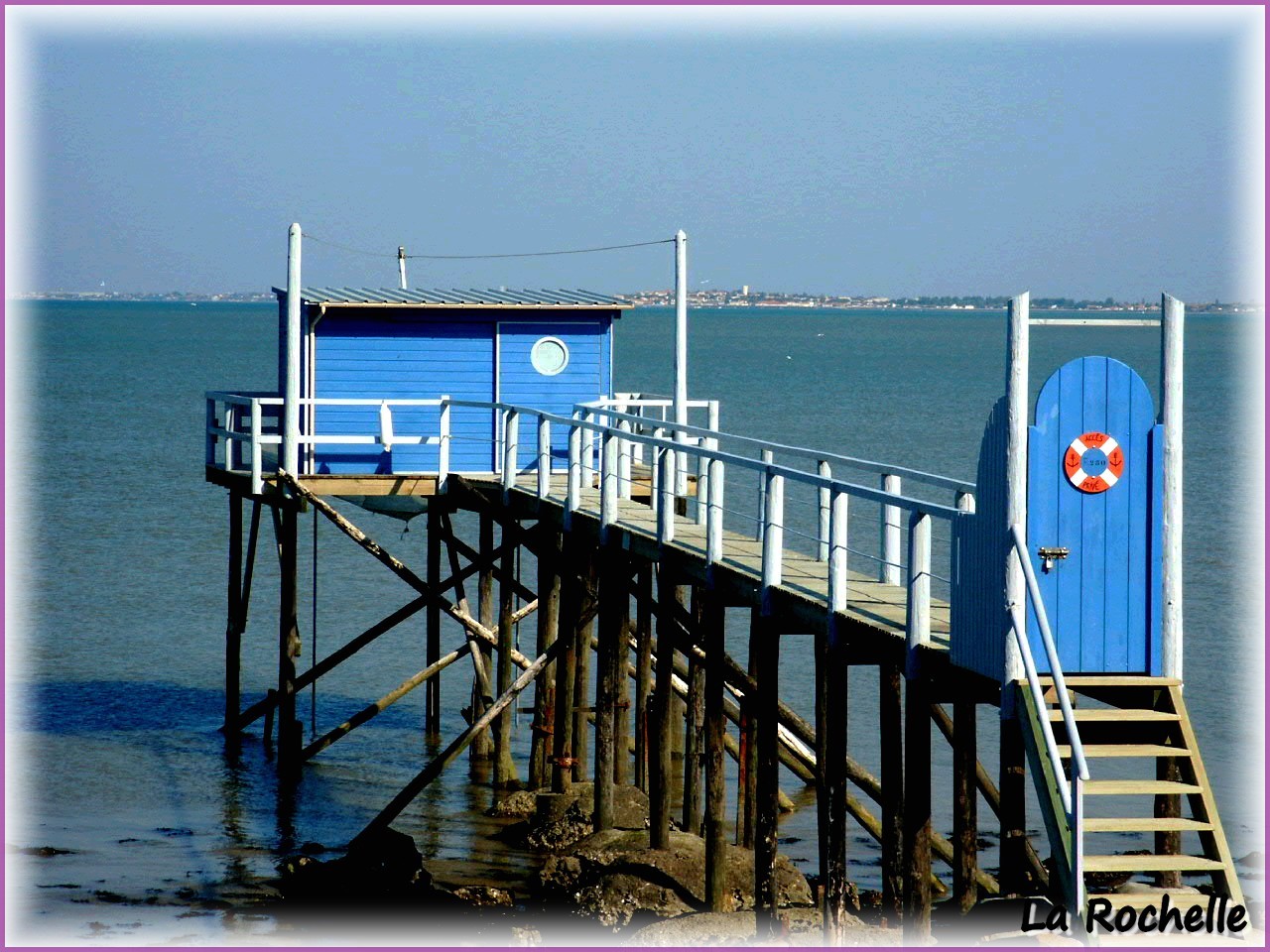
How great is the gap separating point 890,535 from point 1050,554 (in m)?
3.07

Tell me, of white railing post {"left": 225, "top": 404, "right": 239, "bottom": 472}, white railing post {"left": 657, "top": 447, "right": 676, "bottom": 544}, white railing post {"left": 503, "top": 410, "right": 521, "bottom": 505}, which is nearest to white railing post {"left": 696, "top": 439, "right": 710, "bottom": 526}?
white railing post {"left": 657, "top": 447, "right": 676, "bottom": 544}

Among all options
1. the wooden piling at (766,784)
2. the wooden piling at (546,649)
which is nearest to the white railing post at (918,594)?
the wooden piling at (766,784)

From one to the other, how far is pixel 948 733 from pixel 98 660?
665 inches

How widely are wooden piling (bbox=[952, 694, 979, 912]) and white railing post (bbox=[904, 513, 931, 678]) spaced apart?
35 cm

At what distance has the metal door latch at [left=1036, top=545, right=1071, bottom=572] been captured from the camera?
9.40m

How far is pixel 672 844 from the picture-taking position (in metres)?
14.8

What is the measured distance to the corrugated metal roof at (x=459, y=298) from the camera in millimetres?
19281

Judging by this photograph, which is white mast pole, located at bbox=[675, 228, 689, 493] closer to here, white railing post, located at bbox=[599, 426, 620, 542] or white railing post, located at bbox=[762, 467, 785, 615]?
white railing post, located at bbox=[599, 426, 620, 542]

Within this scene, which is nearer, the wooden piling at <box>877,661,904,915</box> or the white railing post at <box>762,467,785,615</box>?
the wooden piling at <box>877,661,904,915</box>

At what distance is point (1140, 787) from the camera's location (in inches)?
358

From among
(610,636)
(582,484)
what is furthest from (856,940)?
(582,484)

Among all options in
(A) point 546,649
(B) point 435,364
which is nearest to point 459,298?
(B) point 435,364

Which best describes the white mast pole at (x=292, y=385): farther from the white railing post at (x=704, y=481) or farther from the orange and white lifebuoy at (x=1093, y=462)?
the orange and white lifebuoy at (x=1093, y=462)

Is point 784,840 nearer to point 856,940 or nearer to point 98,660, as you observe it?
point 856,940
